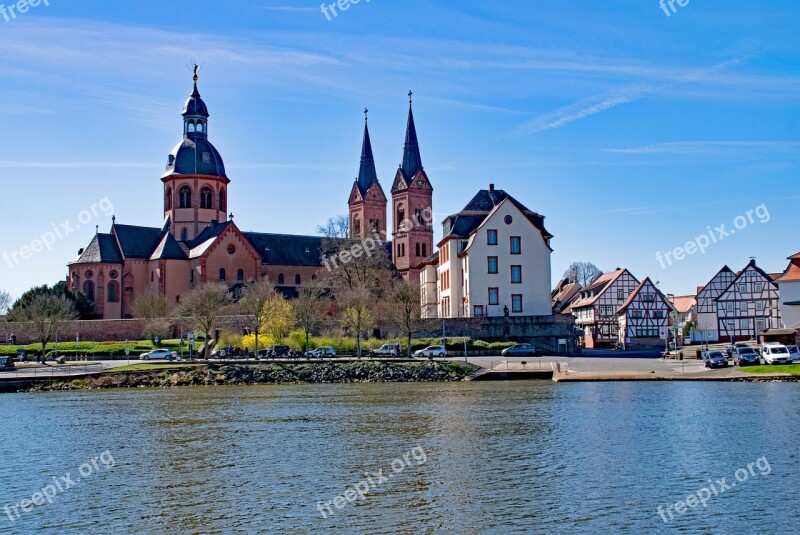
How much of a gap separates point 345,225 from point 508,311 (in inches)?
1562

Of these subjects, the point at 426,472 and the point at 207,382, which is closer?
the point at 426,472

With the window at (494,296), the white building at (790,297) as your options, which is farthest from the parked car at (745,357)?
the window at (494,296)

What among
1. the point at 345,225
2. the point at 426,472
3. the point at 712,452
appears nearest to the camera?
the point at 426,472

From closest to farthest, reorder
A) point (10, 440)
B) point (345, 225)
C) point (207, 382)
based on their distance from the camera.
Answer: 1. point (10, 440)
2. point (207, 382)
3. point (345, 225)

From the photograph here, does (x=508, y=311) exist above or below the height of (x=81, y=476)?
above

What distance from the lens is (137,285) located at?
105 m

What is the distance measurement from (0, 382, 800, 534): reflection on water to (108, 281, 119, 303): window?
58967 millimetres

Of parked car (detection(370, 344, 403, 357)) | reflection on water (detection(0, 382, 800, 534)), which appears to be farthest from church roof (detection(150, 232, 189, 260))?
reflection on water (detection(0, 382, 800, 534))

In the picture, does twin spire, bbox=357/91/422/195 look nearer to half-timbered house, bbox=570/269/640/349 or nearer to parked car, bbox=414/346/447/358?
half-timbered house, bbox=570/269/640/349

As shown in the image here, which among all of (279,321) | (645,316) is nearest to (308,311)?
(279,321)

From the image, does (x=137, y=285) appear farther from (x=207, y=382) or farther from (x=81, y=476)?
(x=81, y=476)

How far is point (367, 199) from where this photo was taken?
13012 cm

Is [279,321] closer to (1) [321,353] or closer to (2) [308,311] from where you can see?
(2) [308,311]

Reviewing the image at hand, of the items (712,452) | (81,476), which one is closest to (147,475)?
(81,476)
